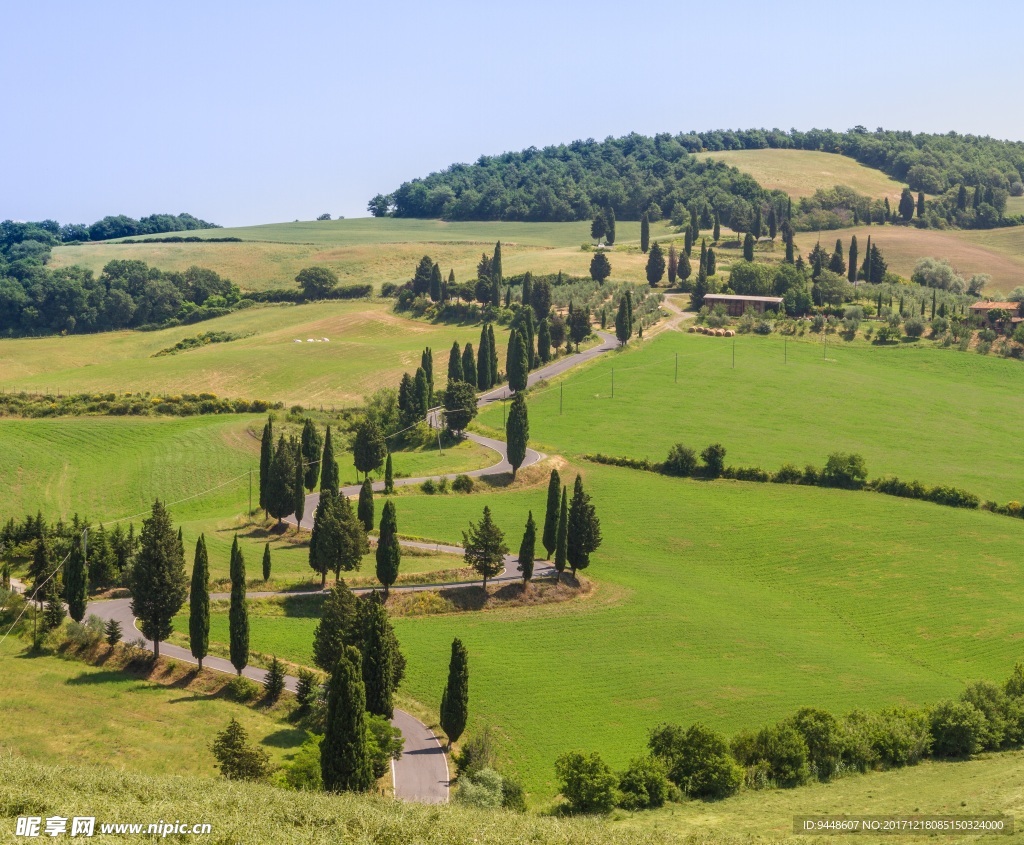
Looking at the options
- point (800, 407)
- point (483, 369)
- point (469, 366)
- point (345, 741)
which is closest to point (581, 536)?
point (345, 741)

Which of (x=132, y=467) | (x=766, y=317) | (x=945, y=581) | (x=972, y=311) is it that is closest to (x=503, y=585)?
(x=945, y=581)

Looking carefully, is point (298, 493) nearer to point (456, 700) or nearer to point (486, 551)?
point (486, 551)

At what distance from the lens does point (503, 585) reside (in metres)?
92.8

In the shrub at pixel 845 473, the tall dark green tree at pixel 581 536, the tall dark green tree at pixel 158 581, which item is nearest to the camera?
the tall dark green tree at pixel 158 581

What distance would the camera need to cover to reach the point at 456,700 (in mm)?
66438

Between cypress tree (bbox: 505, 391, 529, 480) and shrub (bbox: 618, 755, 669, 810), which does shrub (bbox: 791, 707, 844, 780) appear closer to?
shrub (bbox: 618, 755, 669, 810)

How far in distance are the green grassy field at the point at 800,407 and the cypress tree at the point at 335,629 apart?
179 feet

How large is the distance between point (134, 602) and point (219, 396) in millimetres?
73113

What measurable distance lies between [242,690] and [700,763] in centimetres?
2649

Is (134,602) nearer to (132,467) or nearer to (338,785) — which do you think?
(338,785)

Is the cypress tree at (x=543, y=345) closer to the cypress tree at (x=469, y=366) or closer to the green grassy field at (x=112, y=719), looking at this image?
the cypress tree at (x=469, y=366)

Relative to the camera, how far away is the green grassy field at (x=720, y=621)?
7331 centimetres

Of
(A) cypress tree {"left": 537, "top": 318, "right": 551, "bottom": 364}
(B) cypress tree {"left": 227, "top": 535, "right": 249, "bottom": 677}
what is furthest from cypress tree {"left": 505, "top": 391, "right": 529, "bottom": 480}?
(B) cypress tree {"left": 227, "top": 535, "right": 249, "bottom": 677}

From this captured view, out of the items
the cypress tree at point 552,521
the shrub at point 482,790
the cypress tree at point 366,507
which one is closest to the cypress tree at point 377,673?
the shrub at point 482,790
